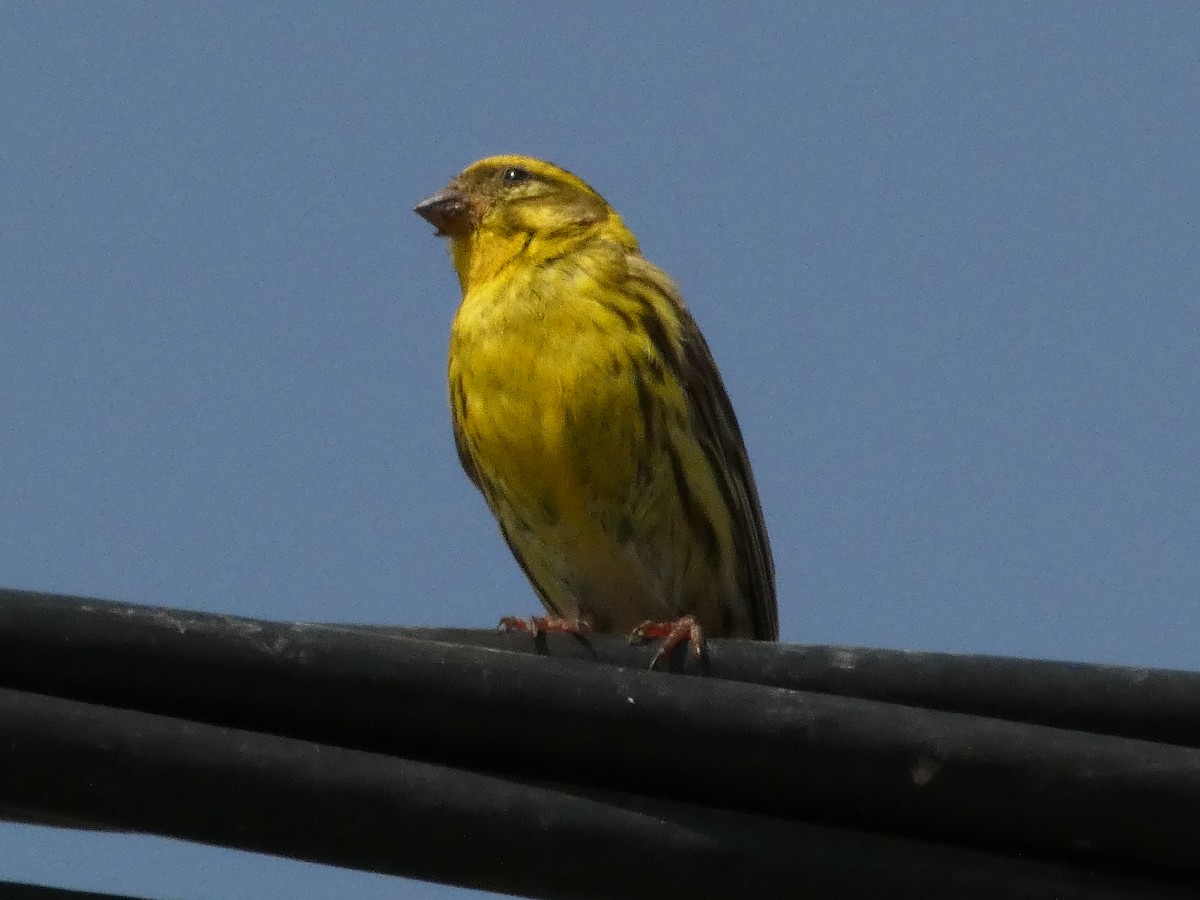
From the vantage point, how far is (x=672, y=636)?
142 inches

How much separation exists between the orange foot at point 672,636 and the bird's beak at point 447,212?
2587mm

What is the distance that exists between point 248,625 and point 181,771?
232 millimetres

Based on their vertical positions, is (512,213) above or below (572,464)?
above

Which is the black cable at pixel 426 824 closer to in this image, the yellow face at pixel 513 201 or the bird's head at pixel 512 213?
the bird's head at pixel 512 213

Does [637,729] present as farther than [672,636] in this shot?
No

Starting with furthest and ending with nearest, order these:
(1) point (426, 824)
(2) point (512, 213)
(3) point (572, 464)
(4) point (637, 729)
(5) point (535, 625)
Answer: (2) point (512, 213)
(3) point (572, 464)
(5) point (535, 625)
(4) point (637, 729)
(1) point (426, 824)

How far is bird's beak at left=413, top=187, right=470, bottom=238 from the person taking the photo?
6621 millimetres

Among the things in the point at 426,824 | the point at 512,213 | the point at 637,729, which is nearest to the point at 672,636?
the point at 637,729

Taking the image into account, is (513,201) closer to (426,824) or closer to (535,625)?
(535,625)

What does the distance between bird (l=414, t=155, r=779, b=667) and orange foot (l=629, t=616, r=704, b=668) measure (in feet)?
2.50

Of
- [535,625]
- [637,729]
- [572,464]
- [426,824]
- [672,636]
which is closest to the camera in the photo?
[426,824]

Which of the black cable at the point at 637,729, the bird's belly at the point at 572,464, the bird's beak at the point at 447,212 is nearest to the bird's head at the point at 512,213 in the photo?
the bird's beak at the point at 447,212

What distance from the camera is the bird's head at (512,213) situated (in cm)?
636

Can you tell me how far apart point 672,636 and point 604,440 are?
6.05 ft
